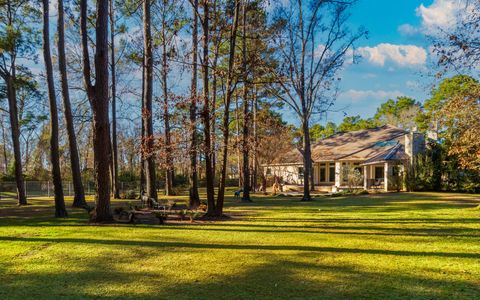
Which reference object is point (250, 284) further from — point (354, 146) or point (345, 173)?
point (354, 146)

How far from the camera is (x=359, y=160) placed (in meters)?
33.3

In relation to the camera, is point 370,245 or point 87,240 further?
point 87,240

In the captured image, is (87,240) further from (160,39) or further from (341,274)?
(160,39)

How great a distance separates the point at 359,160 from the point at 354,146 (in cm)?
325

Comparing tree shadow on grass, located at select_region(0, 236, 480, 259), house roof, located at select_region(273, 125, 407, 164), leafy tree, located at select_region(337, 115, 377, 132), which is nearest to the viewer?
tree shadow on grass, located at select_region(0, 236, 480, 259)

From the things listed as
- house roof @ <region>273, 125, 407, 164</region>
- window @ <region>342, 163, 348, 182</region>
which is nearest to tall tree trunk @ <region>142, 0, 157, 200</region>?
house roof @ <region>273, 125, 407, 164</region>

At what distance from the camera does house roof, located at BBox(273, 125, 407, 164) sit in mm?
33500

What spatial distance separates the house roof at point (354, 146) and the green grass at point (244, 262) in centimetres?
2392

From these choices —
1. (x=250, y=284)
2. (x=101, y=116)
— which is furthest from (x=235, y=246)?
(x=101, y=116)

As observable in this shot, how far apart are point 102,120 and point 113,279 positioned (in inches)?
261

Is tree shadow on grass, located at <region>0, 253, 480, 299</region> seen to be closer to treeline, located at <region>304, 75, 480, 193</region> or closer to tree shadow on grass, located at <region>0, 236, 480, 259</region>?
tree shadow on grass, located at <region>0, 236, 480, 259</region>

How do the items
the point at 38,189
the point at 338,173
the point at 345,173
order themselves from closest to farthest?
the point at 38,189 → the point at 345,173 → the point at 338,173

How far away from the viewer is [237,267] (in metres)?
5.91

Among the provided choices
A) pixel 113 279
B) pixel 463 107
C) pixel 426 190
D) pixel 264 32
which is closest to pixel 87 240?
pixel 113 279
